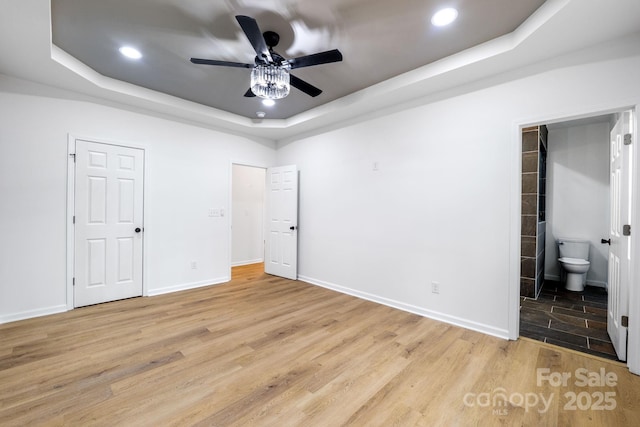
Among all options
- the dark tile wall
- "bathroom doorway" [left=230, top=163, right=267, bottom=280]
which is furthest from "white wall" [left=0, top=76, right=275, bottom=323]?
the dark tile wall

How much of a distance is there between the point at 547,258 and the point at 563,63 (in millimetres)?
3722

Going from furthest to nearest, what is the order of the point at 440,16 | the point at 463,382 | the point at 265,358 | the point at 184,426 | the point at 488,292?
the point at 488,292 < the point at 265,358 < the point at 440,16 < the point at 463,382 < the point at 184,426

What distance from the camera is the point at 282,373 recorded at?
82.7 inches

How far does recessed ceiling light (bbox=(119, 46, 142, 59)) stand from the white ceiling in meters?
0.07

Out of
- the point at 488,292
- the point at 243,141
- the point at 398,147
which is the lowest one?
the point at 488,292

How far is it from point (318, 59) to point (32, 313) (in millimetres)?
4153

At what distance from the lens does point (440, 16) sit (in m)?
2.16

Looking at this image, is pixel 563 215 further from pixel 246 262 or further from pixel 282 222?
pixel 246 262

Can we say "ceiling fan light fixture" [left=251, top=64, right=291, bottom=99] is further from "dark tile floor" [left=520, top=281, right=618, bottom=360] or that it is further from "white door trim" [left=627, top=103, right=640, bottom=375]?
"dark tile floor" [left=520, top=281, right=618, bottom=360]

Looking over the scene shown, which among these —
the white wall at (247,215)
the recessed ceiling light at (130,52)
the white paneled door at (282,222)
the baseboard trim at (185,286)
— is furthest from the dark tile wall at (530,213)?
the white wall at (247,215)

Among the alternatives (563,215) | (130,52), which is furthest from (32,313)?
(563,215)

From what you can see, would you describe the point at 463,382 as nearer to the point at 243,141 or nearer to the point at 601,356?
the point at 601,356

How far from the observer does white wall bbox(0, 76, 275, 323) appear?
118 inches

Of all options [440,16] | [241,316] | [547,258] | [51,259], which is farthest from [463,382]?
[51,259]
